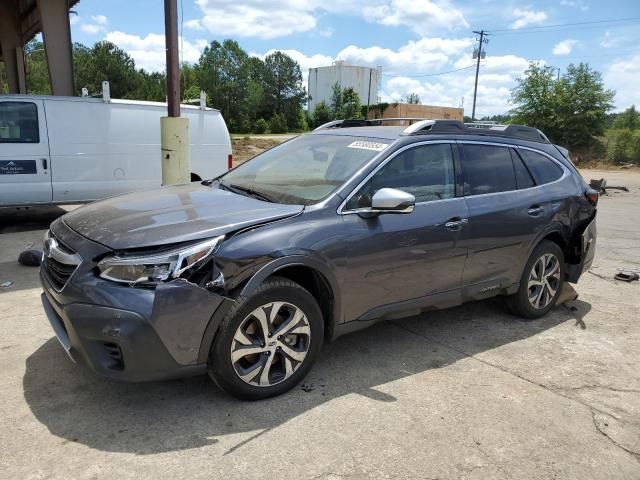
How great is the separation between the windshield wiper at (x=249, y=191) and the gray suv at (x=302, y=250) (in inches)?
0.8

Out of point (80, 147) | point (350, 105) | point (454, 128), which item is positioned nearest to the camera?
point (454, 128)

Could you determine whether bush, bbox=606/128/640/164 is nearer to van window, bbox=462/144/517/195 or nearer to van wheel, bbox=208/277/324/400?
van window, bbox=462/144/517/195

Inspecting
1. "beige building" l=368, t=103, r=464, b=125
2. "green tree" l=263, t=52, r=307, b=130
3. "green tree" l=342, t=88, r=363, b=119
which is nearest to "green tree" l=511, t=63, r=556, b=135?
"beige building" l=368, t=103, r=464, b=125

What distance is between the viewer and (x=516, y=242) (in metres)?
4.52

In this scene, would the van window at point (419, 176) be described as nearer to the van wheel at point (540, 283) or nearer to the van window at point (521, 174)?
the van window at point (521, 174)

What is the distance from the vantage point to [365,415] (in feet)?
10.5

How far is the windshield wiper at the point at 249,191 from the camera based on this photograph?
12.1ft

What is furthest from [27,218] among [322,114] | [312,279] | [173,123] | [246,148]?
[322,114]

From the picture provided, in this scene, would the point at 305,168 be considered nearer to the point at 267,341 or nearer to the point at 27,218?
the point at 267,341

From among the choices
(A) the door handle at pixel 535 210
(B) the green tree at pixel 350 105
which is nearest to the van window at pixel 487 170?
(A) the door handle at pixel 535 210

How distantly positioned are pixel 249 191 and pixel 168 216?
2.61ft

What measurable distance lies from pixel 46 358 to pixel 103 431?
1.12 meters

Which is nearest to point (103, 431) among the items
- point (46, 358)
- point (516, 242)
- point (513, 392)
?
point (46, 358)

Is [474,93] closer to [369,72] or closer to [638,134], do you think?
[638,134]
